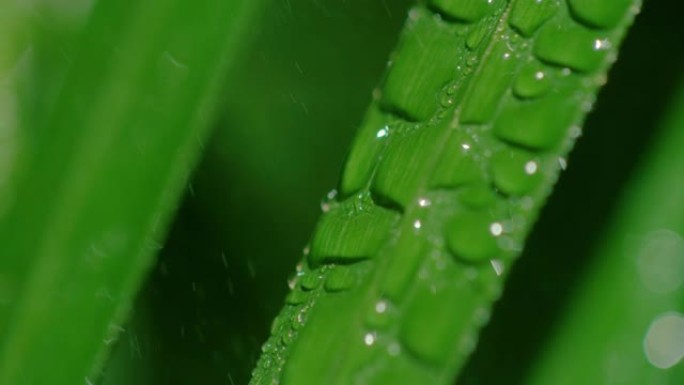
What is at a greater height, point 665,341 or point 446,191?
point 446,191

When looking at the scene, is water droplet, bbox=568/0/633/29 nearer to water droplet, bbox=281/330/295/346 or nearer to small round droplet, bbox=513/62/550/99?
small round droplet, bbox=513/62/550/99

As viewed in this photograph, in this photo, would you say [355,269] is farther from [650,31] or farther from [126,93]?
[650,31]

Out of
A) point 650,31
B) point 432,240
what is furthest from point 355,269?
point 650,31

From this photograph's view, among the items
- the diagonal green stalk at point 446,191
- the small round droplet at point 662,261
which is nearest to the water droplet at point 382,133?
the diagonal green stalk at point 446,191

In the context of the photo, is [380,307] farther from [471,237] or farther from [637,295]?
[637,295]

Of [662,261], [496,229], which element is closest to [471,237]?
[496,229]

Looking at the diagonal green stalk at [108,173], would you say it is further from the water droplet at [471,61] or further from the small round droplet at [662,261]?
the small round droplet at [662,261]
